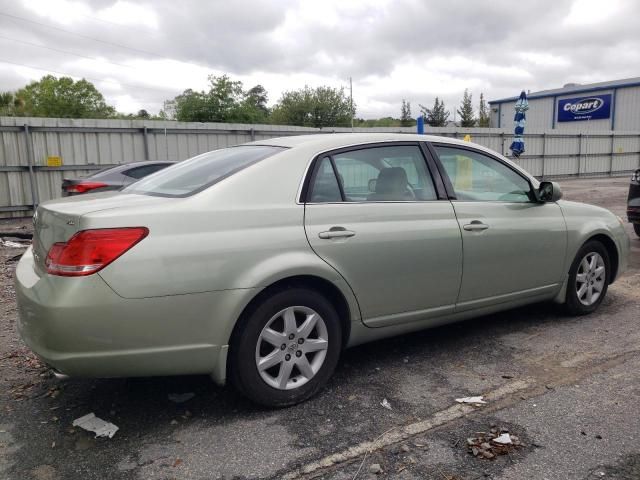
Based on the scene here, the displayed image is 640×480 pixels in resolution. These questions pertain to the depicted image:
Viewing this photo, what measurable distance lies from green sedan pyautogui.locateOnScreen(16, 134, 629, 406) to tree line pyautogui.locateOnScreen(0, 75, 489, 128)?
4570 centimetres

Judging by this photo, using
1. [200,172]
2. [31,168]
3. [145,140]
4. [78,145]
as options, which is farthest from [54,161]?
[200,172]

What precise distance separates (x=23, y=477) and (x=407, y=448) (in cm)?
176

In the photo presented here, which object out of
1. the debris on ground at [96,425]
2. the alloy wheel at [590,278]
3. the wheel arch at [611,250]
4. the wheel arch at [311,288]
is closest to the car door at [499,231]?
the alloy wheel at [590,278]

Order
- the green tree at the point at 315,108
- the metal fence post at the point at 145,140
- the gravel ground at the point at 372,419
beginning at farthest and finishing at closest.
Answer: the green tree at the point at 315,108, the metal fence post at the point at 145,140, the gravel ground at the point at 372,419

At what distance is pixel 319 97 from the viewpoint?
A: 56.6 meters

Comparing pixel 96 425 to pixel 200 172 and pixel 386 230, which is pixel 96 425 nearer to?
pixel 200 172

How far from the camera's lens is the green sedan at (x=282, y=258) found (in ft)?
8.73

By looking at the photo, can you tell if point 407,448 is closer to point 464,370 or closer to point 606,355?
point 464,370

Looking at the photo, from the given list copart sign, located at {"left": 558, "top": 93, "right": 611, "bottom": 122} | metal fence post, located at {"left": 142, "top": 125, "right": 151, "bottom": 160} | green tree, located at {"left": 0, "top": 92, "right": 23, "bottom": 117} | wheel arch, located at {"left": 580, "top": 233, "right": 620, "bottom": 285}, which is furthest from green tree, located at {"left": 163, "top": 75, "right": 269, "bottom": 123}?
wheel arch, located at {"left": 580, "top": 233, "right": 620, "bottom": 285}

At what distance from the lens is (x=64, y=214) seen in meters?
2.82

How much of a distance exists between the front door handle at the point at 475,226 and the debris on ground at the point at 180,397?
2083 millimetres

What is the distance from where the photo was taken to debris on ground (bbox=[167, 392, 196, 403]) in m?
3.29

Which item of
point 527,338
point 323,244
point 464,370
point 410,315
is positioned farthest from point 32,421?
point 527,338

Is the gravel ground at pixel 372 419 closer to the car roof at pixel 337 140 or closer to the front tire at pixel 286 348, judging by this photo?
the front tire at pixel 286 348
